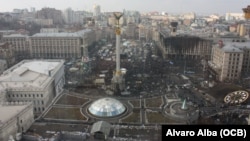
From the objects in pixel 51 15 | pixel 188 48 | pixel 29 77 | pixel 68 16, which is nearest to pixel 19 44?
pixel 29 77

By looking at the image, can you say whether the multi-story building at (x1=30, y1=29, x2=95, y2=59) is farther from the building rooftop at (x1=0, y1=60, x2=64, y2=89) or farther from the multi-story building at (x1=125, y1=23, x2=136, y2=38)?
the multi-story building at (x1=125, y1=23, x2=136, y2=38)

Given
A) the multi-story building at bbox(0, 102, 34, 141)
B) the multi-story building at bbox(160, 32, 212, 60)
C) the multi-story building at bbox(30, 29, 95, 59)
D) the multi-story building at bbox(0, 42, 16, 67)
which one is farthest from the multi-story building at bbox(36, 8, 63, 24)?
the multi-story building at bbox(0, 102, 34, 141)

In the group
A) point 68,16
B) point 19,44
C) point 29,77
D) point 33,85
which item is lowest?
point 33,85

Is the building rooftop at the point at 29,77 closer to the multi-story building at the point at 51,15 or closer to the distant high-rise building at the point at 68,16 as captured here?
the multi-story building at the point at 51,15

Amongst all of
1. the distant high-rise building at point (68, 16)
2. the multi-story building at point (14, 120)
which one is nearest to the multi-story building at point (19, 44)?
the multi-story building at point (14, 120)

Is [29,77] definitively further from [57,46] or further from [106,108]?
[57,46]
